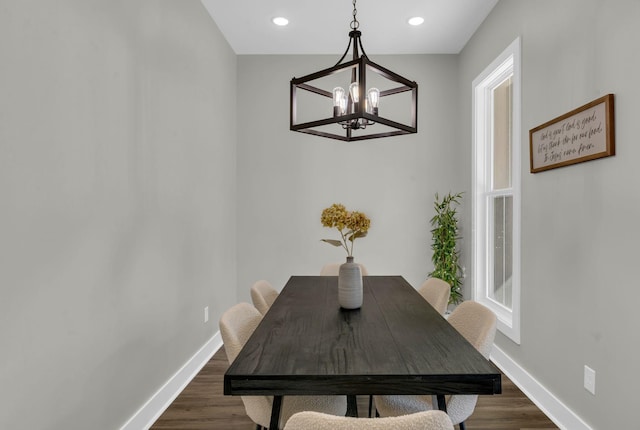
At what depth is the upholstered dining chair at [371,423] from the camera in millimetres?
771

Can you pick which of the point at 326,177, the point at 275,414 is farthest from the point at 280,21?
the point at 275,414

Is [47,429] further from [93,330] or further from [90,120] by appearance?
[90,120]

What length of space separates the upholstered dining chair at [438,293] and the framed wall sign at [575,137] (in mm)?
977

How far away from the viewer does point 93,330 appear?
172 centimetres

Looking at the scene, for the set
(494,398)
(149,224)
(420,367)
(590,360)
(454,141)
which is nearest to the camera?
(420,367)

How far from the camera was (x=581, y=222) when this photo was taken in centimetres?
207

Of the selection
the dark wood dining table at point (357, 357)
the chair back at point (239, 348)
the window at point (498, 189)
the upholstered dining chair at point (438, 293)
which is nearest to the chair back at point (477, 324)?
the dark wood dining table at point (357, 357)

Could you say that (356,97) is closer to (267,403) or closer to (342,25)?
(267,403)

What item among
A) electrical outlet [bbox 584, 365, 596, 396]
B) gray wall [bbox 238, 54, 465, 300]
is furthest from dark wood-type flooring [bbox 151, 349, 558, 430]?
gray wall [bbox 238, 54, 465, 300]

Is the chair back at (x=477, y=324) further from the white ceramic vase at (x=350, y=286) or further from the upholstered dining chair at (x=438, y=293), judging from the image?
the white ceramic vase at (x=350, y=286)

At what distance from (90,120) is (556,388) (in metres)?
2.91

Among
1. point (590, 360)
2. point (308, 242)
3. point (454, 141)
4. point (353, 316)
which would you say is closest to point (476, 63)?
point (454, 141)

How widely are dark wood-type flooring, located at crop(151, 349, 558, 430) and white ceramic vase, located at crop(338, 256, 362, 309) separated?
865 mm

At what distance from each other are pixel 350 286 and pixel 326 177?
242 cm
